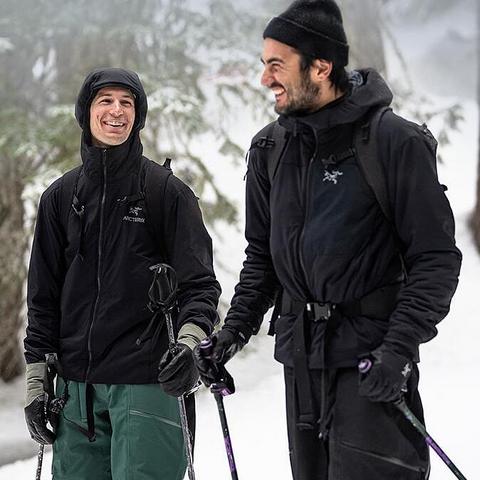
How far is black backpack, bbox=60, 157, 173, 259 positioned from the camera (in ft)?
9.89

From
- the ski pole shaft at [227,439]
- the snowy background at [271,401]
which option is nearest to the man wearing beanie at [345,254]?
the ski pole shaft at [227,439]

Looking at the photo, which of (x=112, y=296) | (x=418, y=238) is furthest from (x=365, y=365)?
(x=112, y=296)

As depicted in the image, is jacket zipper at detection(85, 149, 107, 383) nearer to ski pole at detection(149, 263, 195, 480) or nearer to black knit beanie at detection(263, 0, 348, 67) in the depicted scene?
ski pole at detection(149, 263, 195, 480)

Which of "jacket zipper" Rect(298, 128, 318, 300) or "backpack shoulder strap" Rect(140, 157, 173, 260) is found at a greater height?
"backpack shoulder strap" Rect(140, 157, 173, 260)

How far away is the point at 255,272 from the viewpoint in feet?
8.91

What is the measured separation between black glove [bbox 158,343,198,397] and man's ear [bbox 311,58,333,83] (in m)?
1.02

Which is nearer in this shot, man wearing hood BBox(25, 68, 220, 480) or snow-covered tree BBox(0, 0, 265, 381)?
man wearing hood BBox(25, 68, 220, 480)

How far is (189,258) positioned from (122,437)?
682mm

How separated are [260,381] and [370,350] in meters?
5.61

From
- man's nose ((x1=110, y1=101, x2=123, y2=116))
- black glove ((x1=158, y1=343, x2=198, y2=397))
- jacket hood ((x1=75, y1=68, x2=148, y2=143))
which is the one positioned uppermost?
jacket hood ((x1=75, y1=68, x2=148, y2=143))

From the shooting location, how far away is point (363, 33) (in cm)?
1243

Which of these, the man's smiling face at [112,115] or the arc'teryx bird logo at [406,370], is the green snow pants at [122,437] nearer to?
the man's smiling face at [112,115]

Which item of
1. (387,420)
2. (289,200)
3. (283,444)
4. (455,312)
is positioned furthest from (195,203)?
(455,312)

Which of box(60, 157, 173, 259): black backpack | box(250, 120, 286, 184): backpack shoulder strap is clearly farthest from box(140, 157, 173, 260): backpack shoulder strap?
box(250, 120, 286, 184): backpack shoulder strap
